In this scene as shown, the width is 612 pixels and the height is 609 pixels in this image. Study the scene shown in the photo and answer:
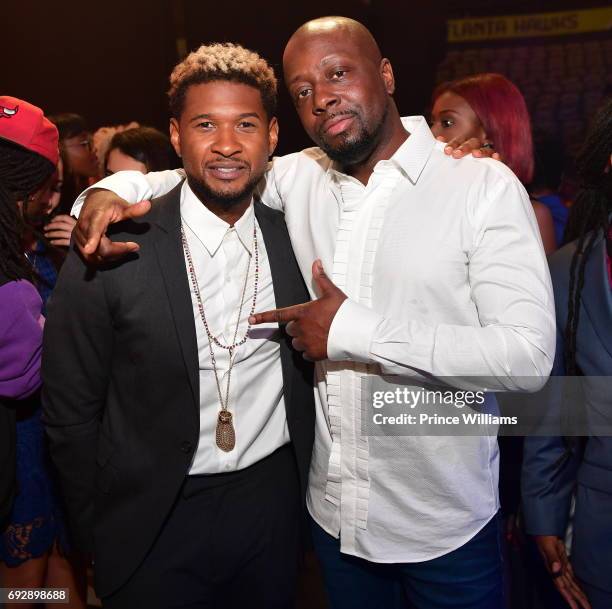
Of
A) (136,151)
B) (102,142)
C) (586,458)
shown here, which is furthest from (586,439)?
(102,142)

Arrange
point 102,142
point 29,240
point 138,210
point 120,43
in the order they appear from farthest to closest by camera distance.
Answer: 1. point 120,43
2. point 102,142
3. point 29,240
4. point 138,210

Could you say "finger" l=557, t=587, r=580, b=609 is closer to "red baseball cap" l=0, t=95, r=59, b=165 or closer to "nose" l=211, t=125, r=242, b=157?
"nose" l=211, t=125, r=242, b=157

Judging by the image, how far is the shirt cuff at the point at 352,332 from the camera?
138 cm

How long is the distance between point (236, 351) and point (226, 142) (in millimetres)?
498

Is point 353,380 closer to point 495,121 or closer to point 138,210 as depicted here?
point 138,210

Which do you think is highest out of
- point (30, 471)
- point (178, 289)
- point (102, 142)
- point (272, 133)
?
point (102, 142)

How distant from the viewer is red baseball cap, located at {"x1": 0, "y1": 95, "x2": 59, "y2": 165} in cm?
201

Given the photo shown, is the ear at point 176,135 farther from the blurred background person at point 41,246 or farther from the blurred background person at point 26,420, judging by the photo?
the blurred background person at point 41,246

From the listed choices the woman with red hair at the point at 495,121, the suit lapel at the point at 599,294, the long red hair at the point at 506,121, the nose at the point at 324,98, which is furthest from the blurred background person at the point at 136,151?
the suit lapel at the point at 599,294

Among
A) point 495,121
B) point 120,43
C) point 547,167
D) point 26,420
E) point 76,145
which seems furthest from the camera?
point 120,43

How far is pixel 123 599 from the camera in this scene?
1606mm

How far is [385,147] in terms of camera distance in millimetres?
1651

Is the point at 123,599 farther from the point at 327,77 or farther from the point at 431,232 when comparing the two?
the point at 327,77

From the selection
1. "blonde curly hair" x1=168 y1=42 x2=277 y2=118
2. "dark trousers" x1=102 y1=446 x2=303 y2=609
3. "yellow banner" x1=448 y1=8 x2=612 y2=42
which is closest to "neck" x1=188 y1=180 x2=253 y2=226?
"blonde curly hair" x1=168 y1=42 x2=277 y2=118
